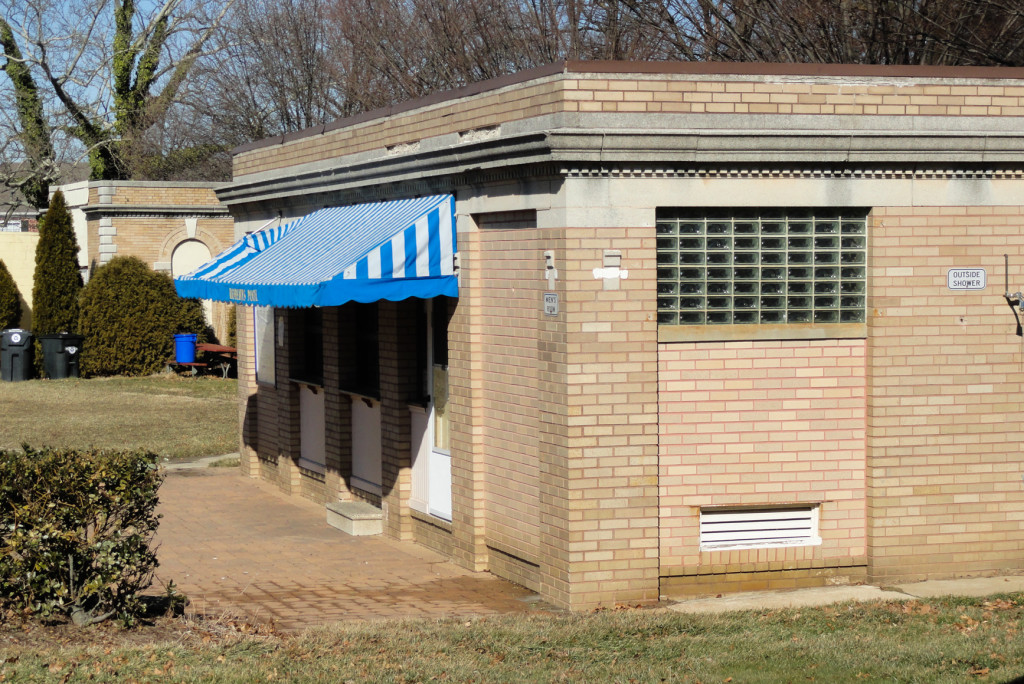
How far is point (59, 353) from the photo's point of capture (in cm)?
2973

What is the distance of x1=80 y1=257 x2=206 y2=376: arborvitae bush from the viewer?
98.9ft

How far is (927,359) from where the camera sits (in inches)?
399

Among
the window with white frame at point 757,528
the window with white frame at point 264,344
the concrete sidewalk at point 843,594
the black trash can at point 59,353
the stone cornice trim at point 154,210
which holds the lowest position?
the concrete sidewalk at point 843,594

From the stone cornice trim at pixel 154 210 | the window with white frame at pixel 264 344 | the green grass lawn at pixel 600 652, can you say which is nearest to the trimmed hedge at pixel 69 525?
the green grass lawn at pixel 600 652

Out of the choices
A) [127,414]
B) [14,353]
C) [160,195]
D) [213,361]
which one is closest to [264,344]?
[127,414]

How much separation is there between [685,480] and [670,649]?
6.80 ft

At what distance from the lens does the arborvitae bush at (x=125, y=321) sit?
30156 mm

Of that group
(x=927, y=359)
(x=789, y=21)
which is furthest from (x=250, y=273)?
(x=789, y=21)

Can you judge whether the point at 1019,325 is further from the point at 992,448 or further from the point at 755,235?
the point at 755,235

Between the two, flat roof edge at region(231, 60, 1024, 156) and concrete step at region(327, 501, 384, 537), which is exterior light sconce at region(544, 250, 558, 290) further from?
concrete step at region(327, 501, 384, 537)

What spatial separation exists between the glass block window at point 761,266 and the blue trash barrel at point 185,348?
21.5m

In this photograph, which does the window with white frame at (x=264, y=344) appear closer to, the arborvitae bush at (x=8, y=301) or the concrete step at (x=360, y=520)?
the concrete step at (x=360, y=520)

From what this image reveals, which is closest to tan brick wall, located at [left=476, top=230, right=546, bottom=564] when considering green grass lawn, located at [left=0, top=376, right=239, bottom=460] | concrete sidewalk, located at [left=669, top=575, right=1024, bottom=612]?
concrete sidewalk, located at [left=669, top=575, right=1024, bottom=612]

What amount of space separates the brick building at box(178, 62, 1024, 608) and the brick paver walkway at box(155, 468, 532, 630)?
2.18ft
